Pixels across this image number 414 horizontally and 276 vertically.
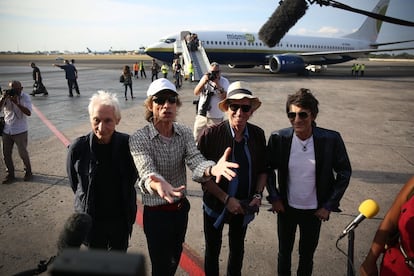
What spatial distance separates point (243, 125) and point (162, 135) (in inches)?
29.6

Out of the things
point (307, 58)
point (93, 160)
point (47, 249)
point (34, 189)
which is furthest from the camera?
point (307, 58)

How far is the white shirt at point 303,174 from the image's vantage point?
249cm

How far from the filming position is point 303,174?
2506mm

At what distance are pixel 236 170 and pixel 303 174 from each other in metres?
0.62

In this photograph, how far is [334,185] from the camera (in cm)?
253

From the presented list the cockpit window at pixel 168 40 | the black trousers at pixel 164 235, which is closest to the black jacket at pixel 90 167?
the black trousers at pixel 164 235

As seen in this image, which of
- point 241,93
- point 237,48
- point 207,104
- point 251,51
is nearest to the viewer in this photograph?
point 241,93

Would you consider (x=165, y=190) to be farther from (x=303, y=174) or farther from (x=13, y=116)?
(x=13, y=116)

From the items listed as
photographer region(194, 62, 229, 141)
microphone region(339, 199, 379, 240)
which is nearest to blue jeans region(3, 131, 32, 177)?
photographer region(194, 62, 229, 141)

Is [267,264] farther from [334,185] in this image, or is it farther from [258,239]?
[334,185]

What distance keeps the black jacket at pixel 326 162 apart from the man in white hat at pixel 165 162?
2.18ft

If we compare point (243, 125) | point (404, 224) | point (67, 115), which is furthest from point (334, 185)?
point (67, 115)

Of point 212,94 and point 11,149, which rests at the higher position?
point 212,94

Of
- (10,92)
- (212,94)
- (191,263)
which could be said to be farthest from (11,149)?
(191,263)
